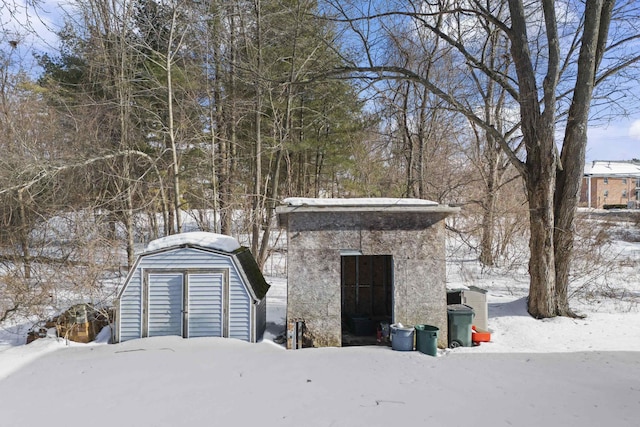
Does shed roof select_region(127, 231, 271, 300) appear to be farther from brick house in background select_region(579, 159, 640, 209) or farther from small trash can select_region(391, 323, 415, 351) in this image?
brick house in background select_region(579, 159, 640, 209)

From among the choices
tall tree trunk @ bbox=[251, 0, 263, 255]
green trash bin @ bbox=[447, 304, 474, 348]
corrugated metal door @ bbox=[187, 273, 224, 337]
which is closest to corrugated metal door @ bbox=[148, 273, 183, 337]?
corrugated metal door @ bbox=[187, 273, 224, 337]

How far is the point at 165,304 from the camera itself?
25.1 ft

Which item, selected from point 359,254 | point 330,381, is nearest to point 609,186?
point 359,254

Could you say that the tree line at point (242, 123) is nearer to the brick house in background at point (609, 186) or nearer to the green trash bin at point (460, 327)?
the green trash bin at point (460, 327)

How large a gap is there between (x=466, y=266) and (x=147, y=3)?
15513 mm

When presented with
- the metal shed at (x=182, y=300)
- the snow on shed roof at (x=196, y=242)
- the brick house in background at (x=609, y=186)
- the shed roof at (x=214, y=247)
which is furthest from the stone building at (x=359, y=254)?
the brick house in background at (x=609, y=186)

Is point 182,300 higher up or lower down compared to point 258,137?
lower down

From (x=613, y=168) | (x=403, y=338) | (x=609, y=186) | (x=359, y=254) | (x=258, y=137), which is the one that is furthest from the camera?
(x=613, y=168)

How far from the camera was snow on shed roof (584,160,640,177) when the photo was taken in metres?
60.1

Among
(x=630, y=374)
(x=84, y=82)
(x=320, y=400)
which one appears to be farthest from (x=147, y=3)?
(x=630, y=374)

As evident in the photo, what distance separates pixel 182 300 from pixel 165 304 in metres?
0.33

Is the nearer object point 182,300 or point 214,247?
point 182,300

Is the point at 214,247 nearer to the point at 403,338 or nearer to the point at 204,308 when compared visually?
the point at 204,308

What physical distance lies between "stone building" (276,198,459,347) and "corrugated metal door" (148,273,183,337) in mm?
2097
